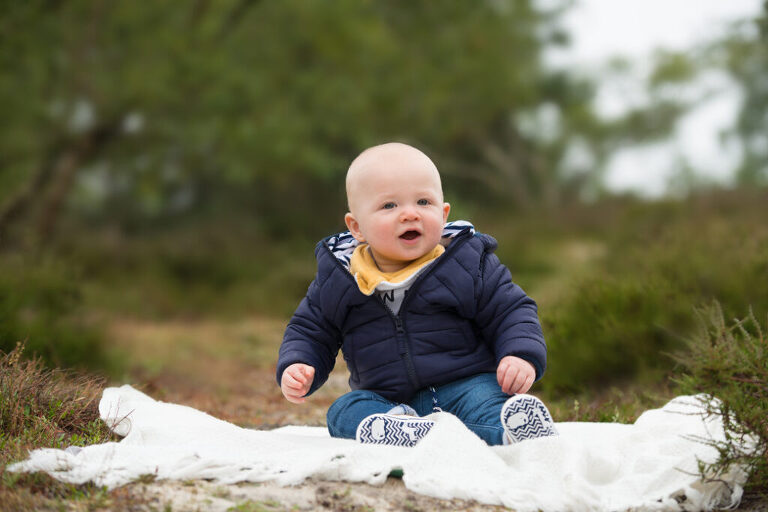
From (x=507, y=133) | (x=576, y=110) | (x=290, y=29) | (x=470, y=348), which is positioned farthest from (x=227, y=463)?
(x=576, y=110)

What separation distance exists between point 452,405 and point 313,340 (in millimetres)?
602

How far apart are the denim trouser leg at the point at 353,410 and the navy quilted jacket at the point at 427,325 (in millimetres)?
55

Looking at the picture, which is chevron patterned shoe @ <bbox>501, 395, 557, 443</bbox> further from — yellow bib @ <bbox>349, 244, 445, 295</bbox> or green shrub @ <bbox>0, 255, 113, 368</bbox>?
green shrub @ <bbox>0, 255, 113, 368</bbox>

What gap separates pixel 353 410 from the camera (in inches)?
116

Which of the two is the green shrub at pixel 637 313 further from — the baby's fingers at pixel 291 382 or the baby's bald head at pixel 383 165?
the baby's fingers at pixel 291 382

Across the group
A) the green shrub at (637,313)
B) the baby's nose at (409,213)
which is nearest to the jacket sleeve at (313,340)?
the baby's nose at (409,213)

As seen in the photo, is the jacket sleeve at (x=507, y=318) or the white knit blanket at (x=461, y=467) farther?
the jacket sleeve at (x=507, y=318)

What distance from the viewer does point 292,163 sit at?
13422mm

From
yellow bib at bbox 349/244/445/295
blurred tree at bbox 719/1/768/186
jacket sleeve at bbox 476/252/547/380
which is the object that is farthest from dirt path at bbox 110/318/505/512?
blurred tree at bbox 719/1/768/186

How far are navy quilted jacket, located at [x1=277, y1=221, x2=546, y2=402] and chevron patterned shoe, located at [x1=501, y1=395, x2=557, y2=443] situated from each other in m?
0.27

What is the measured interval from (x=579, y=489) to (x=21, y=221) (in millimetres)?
11299

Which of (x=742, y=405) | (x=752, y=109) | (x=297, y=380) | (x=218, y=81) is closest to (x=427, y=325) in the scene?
(x=297, y=380)

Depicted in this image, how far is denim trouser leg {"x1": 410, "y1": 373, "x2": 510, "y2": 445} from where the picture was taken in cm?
281

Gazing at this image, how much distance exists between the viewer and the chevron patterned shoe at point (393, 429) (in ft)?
8.96
